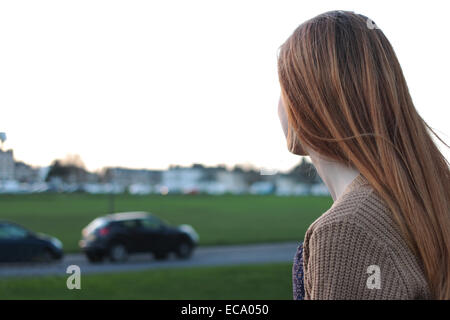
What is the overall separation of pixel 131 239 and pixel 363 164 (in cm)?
1629

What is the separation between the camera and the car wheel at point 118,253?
1653 cm

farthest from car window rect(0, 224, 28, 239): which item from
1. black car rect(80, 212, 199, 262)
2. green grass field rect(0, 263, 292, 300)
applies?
green grass field rect(0, 263, 292, 300)

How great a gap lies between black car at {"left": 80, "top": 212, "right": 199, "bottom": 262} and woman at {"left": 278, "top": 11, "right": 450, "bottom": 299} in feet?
51.6

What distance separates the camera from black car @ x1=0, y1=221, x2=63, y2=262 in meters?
15.1

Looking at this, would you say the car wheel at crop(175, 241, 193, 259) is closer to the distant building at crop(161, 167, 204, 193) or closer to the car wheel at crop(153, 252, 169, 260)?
the car wheel at crop(153, 252, 169, 260)

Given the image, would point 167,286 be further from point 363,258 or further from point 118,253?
point 363,258

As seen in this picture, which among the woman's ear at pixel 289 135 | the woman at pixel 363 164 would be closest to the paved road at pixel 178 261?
the woman's ear at pixel 289 135

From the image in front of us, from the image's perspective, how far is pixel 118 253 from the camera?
16672 millimetres

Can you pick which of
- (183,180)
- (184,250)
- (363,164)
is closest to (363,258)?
(363,164)

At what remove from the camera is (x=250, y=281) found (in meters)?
10.0

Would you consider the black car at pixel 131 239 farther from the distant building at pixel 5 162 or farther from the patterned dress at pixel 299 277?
the patterned dress at pixel 299 277
